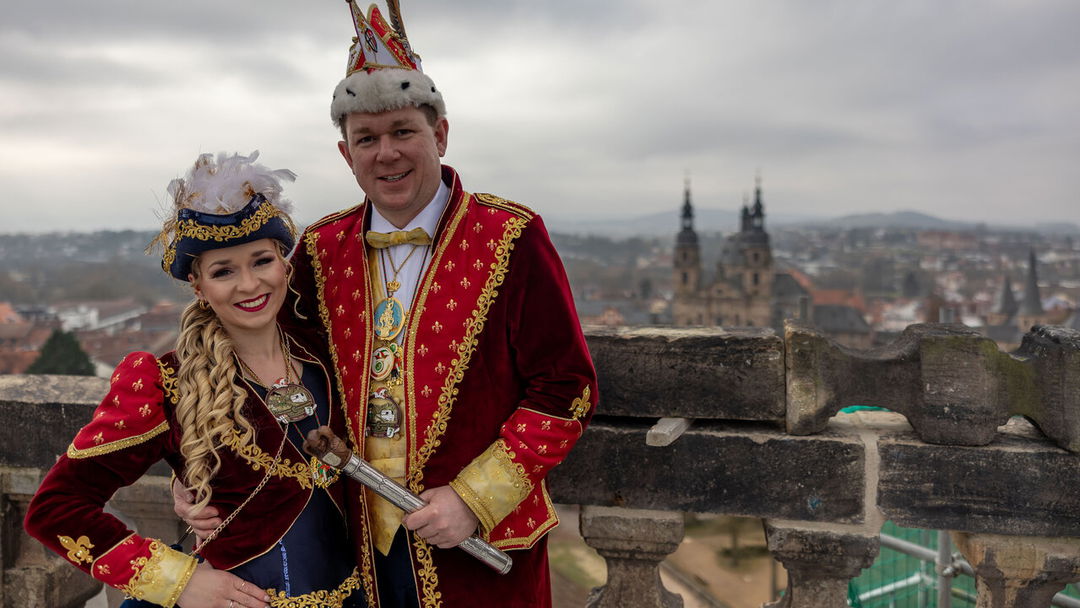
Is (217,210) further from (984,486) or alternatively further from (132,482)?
(984,486)

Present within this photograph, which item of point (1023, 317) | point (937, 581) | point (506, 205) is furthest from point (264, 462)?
point (1023, 317)

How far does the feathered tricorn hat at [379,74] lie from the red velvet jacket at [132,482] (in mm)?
911

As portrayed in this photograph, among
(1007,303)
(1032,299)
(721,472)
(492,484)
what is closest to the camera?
(492,484)

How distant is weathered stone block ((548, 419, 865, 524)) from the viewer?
2697 millimetres

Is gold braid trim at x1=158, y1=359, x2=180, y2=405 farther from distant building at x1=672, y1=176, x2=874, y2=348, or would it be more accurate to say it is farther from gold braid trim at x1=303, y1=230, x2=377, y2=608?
distant building at x1=672, y1=176, x2=874, y2=348

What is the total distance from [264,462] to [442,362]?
58 cm

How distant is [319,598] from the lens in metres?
2.18

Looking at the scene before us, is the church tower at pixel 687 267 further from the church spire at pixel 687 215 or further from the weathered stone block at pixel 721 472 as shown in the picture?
the weathered stone block at pixel 721 472

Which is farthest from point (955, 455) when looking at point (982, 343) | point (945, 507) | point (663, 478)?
point (663, 478)

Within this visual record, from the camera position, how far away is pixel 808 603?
272 cm

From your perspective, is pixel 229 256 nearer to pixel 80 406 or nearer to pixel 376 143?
pixel 376 143

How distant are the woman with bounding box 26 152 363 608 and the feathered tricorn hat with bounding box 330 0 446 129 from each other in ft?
1.02

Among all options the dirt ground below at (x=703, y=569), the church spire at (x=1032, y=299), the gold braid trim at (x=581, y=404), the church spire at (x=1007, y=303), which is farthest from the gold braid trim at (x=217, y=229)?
the church spire at (x=1007, y=303)

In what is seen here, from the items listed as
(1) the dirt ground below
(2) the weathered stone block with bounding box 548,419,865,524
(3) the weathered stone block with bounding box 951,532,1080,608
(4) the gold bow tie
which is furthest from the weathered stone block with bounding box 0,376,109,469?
(1) the dirt ground below
